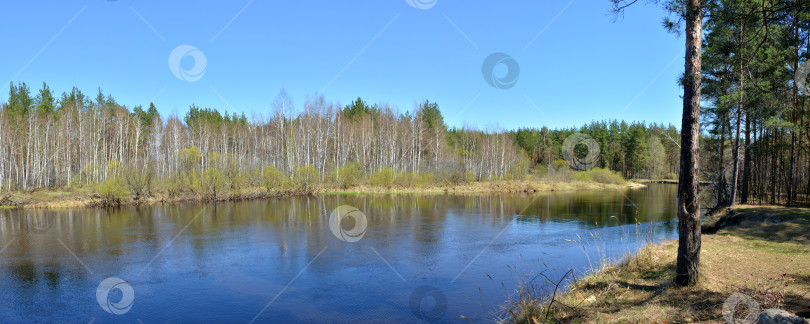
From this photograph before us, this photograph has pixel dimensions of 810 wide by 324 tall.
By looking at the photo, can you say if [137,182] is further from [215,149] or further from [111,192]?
[215,149]

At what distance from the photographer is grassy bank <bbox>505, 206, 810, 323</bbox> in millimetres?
5668

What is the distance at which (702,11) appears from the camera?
249 inches

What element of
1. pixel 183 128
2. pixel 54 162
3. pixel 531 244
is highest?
Answer: pixel 183 128

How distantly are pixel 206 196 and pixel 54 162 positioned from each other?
72.2 feet

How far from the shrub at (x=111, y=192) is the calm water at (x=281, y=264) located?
6283 mm

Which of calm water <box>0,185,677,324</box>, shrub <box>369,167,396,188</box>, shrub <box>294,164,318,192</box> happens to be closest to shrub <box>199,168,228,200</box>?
shrub <box>294,164,318,192</box>

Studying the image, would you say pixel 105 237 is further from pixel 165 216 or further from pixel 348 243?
pixel 348 243

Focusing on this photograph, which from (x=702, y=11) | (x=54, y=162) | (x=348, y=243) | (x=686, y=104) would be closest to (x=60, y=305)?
(x=348, y=243)

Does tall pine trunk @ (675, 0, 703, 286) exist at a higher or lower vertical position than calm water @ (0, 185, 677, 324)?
higher

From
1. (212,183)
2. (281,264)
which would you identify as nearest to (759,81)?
(281,264)

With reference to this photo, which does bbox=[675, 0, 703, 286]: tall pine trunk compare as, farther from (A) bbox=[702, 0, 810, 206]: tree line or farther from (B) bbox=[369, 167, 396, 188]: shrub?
(B) bbox=[369, 167, 396, 188]: shrub

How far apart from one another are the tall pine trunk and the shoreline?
1244 inches

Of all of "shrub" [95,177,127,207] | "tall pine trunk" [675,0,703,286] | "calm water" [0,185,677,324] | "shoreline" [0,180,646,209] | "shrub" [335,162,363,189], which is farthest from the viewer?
"shrub" [335,162,363,189]

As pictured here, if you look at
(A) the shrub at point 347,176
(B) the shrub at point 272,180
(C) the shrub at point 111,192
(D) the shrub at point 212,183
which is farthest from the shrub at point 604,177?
(C) the shrub at point 111,192
